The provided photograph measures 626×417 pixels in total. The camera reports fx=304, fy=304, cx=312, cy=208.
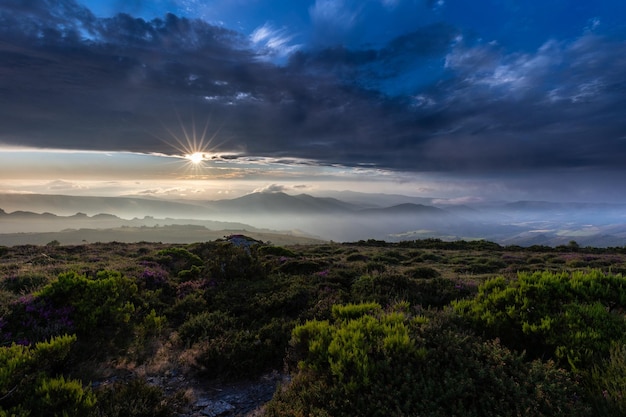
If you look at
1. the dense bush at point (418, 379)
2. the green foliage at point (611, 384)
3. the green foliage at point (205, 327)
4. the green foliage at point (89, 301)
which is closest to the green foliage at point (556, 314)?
the green foliage at point (611, 384)

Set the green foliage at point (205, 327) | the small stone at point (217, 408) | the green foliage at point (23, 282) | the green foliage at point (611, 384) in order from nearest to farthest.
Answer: the green foliage at point (611, 384), the small stone at point (217, 408), the green foliage at point (205, 327), the green foliage at point (23, 282)

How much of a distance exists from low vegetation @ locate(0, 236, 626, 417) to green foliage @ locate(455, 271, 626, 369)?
0.09ft

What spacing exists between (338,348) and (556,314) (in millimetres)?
4749

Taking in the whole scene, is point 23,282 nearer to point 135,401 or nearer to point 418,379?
point 135,401

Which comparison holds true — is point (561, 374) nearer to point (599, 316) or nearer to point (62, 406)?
point (599, 316)

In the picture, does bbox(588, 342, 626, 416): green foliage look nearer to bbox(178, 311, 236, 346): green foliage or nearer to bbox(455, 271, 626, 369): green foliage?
bbox(455, 271, 626, 369): green foliage

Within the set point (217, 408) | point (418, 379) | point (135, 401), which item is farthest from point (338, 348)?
point (135, 401)

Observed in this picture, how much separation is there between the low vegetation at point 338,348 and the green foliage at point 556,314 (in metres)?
0.03

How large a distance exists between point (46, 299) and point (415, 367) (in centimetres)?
1057

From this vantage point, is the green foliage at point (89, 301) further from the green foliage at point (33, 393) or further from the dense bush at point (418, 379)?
the dense bush at point (418, 379)

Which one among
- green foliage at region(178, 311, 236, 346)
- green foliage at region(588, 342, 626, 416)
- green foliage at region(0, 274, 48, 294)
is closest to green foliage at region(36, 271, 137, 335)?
green foliage at region(178, 311, 236, 346)

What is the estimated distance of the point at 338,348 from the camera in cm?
503

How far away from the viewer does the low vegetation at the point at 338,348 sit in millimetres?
4344

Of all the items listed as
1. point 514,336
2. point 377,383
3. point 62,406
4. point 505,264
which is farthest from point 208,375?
point 505,264
